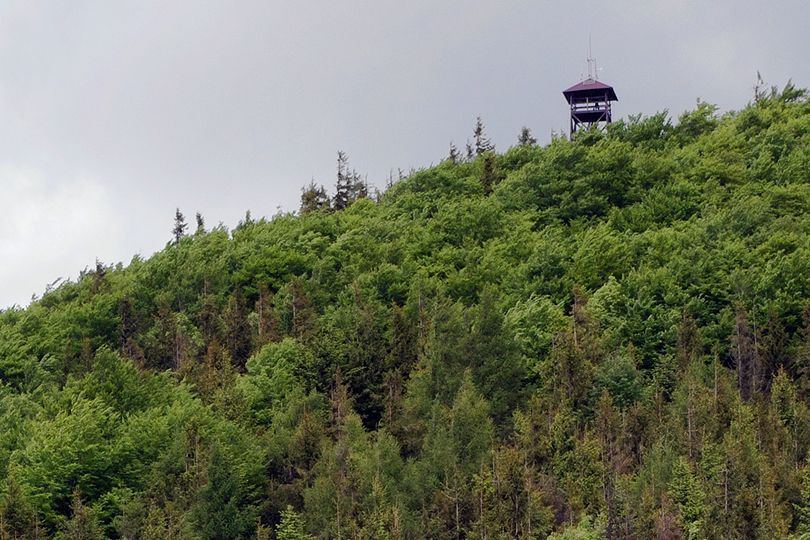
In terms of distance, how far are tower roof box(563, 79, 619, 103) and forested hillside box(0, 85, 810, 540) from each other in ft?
30.2

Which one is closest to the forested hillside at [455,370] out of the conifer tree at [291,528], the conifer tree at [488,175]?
the conifer tree at [291,528]

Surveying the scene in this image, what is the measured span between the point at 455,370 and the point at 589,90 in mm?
62075

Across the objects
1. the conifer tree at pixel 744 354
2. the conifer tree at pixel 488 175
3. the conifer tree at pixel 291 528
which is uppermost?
the conifer tree at pixel 488 175

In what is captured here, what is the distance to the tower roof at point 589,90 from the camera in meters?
122

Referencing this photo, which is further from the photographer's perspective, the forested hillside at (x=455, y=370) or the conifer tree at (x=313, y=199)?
the conifer tree at (x=313, y=199)

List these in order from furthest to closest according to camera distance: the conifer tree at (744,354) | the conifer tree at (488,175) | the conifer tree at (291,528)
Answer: the conifer tree at (488,175)
the conifer tree at (744,354)
the conifer tree at (291,528)

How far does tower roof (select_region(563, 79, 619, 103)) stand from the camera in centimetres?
12188

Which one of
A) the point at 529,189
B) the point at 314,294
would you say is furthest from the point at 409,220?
the point at 314,294

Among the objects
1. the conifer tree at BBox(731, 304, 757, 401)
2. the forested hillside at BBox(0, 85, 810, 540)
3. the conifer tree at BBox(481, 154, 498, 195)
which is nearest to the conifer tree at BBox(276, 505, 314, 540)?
the forested hillside at BBox(0, 85, 810, 540)

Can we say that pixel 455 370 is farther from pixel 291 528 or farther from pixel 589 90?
pixel 589 90

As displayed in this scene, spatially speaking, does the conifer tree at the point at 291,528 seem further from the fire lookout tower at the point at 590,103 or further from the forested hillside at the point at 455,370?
the fire lookout tower at the point at 590,103

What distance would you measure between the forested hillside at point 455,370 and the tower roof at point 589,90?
9.21 metres

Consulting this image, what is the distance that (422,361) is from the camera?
7044 cm

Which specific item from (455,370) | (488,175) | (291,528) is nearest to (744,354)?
(455,370)
